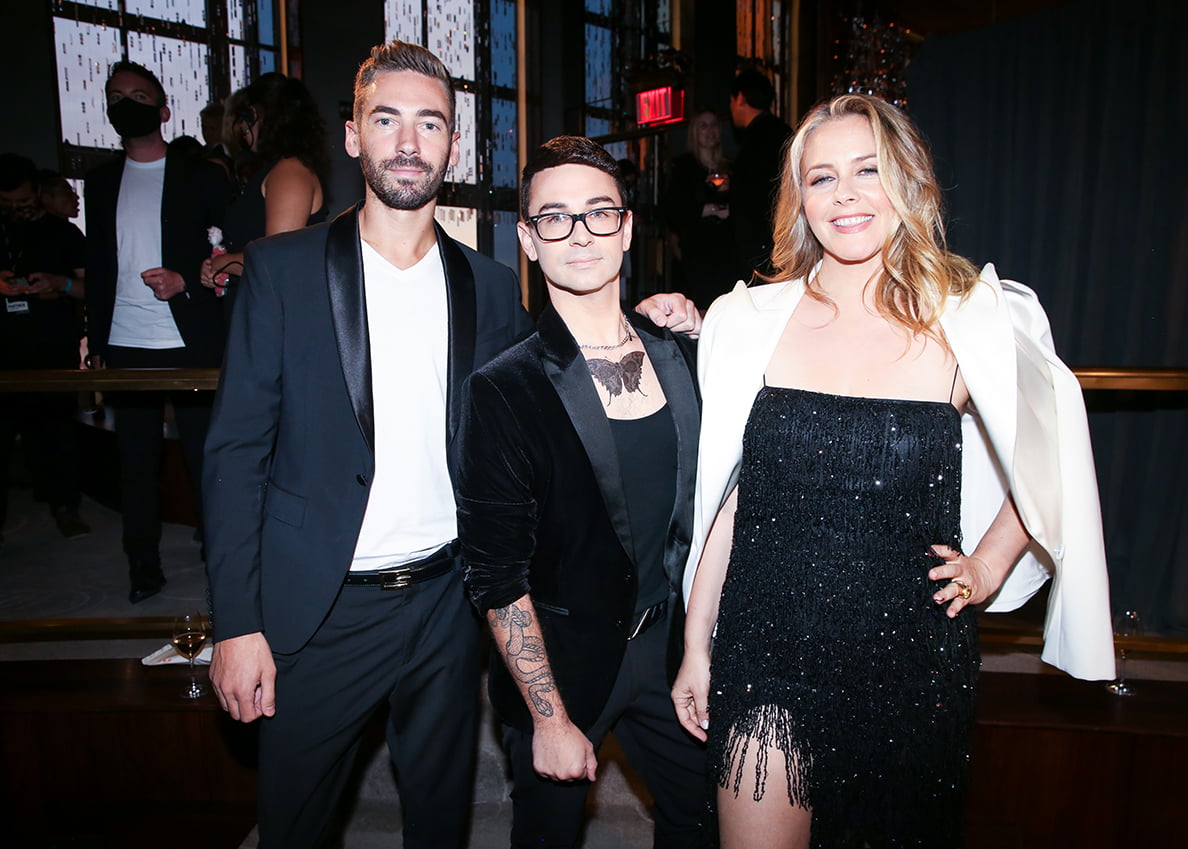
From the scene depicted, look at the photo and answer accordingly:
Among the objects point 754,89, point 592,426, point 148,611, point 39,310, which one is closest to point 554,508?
point 592,426

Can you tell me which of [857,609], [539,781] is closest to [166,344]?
[539,781]

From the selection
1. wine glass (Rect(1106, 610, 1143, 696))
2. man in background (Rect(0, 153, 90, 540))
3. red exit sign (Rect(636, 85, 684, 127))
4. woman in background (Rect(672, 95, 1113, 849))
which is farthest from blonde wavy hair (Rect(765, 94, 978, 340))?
red exit sign (Rect(636, 85, 684, 127))

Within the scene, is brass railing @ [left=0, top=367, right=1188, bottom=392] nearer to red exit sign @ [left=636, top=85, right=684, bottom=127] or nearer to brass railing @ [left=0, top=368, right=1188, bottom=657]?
brass railing @ [left=0, top=368, right=1188, bottom=657]

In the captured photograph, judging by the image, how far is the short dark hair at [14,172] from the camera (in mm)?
4445

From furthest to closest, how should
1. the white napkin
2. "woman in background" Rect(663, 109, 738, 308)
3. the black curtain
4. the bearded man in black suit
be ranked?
"woman in background" Rect(663, 109, 738, 308), the black curtain, the white napkin, the bearded man in black suit

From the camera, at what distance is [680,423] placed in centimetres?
166

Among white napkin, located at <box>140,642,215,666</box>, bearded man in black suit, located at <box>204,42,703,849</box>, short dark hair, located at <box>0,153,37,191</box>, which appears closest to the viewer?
bearded man in black suit, located at <box>204,42,703,849</box>

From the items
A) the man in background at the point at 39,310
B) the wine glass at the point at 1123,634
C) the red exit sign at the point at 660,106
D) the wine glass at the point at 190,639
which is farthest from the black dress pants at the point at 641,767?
the red exit sign at the point at 660,106

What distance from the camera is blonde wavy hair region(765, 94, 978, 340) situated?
1.48 m

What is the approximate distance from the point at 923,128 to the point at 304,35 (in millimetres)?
6242

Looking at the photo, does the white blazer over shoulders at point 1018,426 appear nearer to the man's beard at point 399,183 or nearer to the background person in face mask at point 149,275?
the man's beard at point 399,183

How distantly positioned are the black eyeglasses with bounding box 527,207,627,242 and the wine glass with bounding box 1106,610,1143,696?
2.38 m

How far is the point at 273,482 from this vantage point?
5.40 feet

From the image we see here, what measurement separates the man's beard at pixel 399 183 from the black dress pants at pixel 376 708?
785 mm
